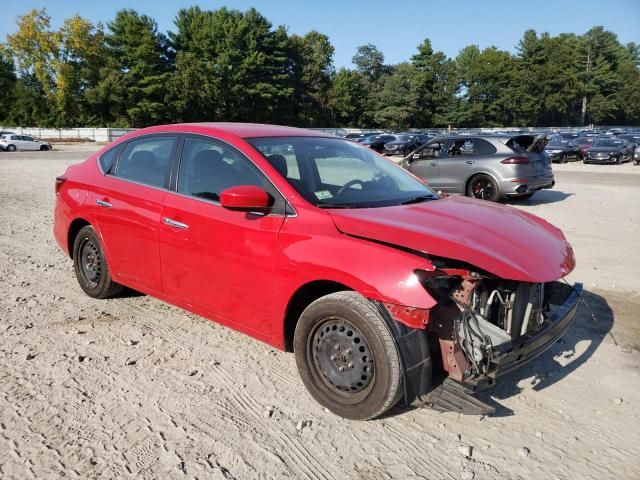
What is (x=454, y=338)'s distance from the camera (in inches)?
109

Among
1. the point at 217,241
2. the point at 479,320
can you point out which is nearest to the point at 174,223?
the point at 217,241

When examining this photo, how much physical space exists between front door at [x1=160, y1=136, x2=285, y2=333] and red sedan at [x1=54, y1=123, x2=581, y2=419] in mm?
10

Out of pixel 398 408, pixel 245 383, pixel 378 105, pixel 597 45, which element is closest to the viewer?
pixel 398 408

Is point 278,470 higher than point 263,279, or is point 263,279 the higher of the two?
point 263,279

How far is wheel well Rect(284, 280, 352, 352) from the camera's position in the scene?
3137mm

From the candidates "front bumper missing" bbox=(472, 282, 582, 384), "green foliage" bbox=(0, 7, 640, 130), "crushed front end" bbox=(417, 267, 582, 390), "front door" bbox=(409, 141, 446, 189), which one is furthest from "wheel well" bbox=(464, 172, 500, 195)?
"green foliage" bbox=(0, 7, 640, 130)

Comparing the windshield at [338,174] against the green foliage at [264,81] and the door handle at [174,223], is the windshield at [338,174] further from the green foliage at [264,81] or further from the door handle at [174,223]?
the green foliage at [264,81]

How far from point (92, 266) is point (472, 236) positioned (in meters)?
3.62

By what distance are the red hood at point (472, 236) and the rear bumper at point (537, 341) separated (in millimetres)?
328

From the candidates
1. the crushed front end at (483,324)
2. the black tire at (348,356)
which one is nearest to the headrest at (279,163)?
the black tire at (348,356)

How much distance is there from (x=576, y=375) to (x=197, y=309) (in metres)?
2.79

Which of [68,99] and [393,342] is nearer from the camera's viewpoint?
[393,342]

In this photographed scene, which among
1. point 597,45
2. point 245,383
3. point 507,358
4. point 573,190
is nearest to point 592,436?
point 507,358

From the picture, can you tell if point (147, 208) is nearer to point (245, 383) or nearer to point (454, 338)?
point (245, 383)
